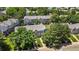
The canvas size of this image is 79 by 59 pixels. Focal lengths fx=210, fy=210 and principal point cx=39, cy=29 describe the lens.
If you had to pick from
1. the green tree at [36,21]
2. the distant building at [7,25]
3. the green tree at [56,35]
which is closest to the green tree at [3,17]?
the distant building at [7,25]

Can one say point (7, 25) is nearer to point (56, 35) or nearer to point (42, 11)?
point (42, 11)

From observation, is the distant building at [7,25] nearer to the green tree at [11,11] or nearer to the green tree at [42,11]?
the green tree at [11,11]

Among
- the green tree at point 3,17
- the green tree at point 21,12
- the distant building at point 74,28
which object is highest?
the green tree at point 21,12

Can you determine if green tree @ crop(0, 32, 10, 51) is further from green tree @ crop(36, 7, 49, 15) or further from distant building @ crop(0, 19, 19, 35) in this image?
green tree @ crop(36, 7, 49, 15)

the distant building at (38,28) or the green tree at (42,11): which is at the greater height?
the green tree at (42,11)

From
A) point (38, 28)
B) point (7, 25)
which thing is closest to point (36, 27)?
point (38, 28)
